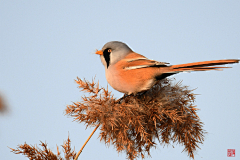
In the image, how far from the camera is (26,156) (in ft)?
4.35

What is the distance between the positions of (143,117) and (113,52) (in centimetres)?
44

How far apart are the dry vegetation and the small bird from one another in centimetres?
9

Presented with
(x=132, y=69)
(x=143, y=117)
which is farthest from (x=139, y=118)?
(x=132, y=69)

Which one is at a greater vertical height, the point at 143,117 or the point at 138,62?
the point at 138,62

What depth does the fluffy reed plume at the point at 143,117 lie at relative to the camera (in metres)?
1.28

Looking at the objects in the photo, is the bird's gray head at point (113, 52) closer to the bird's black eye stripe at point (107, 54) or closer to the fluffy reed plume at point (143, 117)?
the bird's black eye stripe at point (107, 54)

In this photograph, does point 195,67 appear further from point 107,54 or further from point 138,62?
point 107,54

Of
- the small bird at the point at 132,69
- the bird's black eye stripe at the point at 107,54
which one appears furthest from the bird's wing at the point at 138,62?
the bird's black eye stripe at the point at 107,54

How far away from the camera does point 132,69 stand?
4.48 ft

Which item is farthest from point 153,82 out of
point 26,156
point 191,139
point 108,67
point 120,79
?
point 26,156

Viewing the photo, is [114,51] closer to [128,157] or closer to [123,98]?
[123,98]

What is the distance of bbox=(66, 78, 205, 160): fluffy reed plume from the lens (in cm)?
128

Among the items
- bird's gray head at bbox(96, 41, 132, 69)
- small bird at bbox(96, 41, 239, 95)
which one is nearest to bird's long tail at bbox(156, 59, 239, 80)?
small bird at bbox(96, 41, 239, 95)

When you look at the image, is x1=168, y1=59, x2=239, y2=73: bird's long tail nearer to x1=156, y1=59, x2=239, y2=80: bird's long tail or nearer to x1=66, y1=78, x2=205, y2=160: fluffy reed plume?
x1=156, y1=59, x2=239, y2=80: bird's long tail
